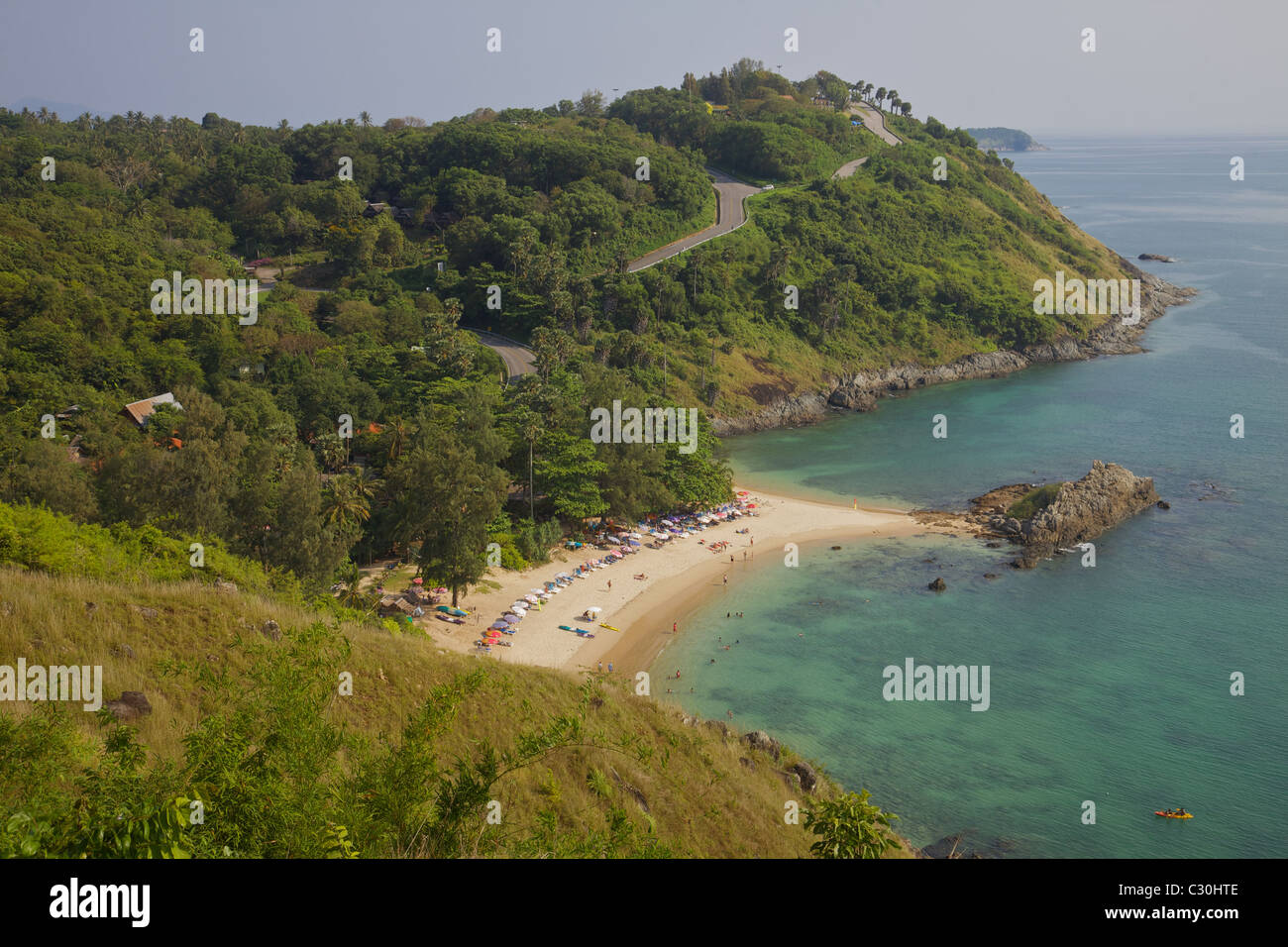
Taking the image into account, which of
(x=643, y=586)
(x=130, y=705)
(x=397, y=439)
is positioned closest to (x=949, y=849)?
(x=643, y=586)

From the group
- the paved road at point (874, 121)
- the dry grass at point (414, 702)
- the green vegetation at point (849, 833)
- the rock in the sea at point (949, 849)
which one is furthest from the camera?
the paved road at point (874, 121)

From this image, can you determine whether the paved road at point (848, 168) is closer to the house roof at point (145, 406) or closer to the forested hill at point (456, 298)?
the forested hill at point (456, 298)

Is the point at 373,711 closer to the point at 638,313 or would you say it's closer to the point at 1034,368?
the point at 638,313

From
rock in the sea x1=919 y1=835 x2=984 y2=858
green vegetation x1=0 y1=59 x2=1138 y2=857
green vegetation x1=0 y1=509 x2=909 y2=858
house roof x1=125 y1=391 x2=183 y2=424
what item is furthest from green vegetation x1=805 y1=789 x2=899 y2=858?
house roof x1=125 y1=391 x2=183 y2=424

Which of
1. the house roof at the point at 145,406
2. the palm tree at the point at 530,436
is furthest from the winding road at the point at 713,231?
the house roof at the point at 145,406

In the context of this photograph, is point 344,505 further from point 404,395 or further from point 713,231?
point 713,231

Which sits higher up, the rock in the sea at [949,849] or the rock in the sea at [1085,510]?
the rock in the sea at [1085,510]
